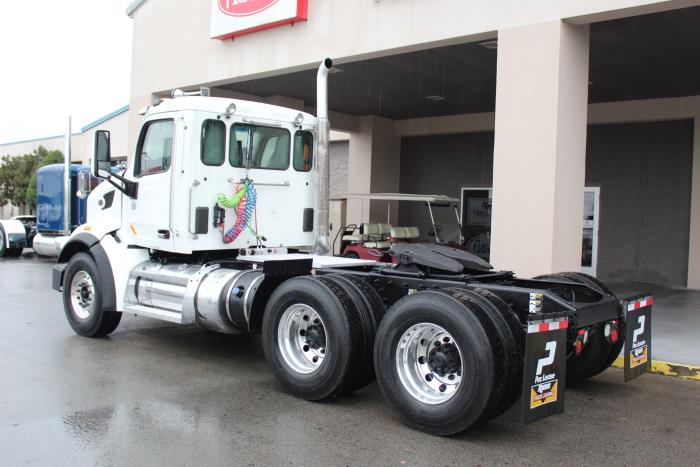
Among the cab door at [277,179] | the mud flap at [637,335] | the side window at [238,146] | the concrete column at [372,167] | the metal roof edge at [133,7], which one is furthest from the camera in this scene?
the concrete column at [372,167]

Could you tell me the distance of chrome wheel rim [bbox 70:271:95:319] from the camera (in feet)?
27.6

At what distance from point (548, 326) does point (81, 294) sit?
6016 millimetres

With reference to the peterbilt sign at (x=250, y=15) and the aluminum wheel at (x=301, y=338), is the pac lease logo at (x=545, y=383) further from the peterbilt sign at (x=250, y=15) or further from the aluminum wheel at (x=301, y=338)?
the peterbilt sign at (x=250, y=15)

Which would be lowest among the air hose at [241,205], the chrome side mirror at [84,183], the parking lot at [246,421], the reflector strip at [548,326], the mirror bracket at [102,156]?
the parking lot at [246,421]

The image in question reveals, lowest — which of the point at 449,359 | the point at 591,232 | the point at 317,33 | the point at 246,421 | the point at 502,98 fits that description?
the point at 246,421

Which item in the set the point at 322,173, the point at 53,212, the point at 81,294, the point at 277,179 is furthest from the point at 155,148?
the point at 53,212

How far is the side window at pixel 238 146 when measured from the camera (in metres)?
7.71

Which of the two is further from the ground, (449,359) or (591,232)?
(591,232)

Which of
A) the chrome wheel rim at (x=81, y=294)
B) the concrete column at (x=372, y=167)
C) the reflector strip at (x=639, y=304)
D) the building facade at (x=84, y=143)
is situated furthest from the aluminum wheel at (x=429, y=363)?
the building facade at (x=84, y=143)

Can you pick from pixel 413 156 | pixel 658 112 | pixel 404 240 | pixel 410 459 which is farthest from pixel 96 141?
pixel 413 156

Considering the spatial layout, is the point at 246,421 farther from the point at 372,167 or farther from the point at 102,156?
the point at 372,167

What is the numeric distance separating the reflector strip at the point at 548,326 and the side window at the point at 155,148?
15.1 ft

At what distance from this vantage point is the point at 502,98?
922 centimetres

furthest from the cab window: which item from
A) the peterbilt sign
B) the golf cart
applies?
the golf cart
